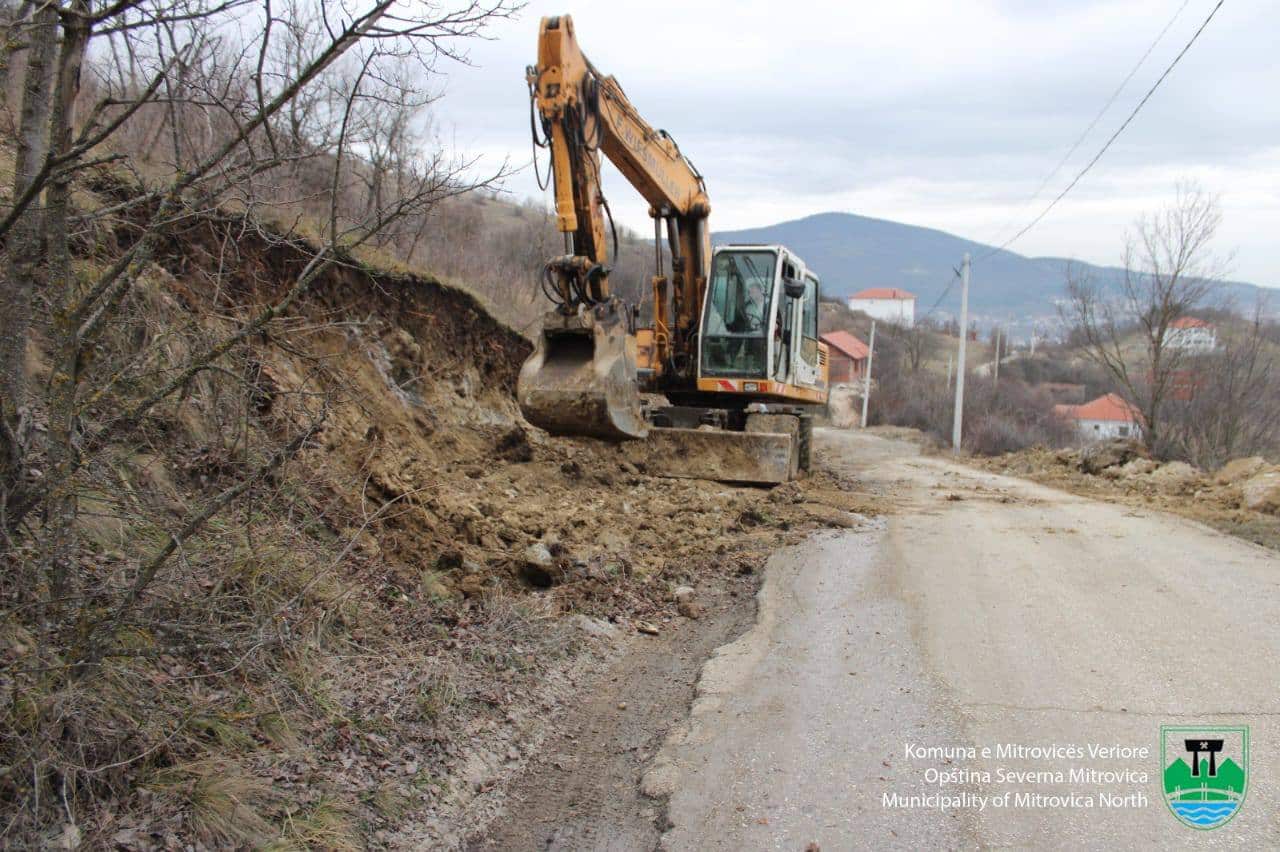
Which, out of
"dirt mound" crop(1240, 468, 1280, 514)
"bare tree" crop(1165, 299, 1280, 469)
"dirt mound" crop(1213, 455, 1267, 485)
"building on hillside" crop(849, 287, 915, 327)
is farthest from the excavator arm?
"building on hillside" crop(849, 287, 915, 327)

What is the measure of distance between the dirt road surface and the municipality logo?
56 mm

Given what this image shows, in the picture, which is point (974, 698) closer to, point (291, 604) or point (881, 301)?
point (291, 604)

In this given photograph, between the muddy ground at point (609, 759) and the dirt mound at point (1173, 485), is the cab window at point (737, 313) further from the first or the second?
the muddy ground at point (609, 759)

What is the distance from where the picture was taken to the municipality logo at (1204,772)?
401 cm

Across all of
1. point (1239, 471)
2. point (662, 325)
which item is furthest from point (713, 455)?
point (1239, 471)

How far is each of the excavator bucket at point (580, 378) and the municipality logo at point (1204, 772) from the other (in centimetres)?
580

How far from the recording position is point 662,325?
13664mm

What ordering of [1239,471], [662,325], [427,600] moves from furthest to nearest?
[1239,471] → [662,325] → [427,600]

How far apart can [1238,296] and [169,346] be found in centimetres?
2556

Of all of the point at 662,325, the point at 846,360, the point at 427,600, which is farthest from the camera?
the point at 846,360

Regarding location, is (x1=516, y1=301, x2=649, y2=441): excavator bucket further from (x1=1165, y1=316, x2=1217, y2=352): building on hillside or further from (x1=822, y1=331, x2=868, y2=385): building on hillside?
(x1=822, y1=331, x2=868, y2=385): building on hillside

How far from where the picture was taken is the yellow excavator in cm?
938

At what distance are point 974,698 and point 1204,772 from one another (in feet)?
3.70

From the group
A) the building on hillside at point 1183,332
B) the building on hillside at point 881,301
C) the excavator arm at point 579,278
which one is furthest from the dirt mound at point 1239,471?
the building on hillside at point 881,301
